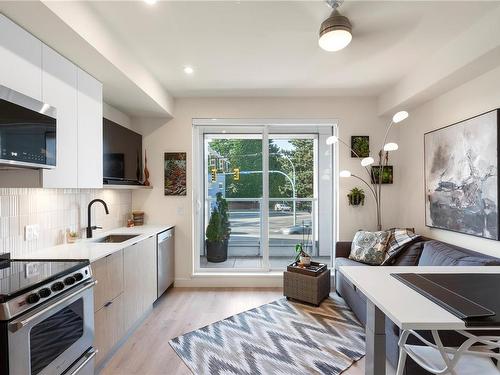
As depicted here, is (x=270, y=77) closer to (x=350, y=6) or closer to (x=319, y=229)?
(x=350, y=6)

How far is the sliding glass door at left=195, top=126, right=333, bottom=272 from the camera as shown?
13.6 feet

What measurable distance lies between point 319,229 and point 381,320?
3.17m

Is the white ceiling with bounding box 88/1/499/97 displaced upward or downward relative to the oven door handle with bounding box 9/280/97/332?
upward

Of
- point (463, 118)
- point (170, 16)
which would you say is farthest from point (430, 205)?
point (170, 16)

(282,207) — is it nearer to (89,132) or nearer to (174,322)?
(174,322)

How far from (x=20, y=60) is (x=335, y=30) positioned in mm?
1984

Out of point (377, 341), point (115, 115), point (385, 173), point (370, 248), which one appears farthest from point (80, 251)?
point (385, 173)

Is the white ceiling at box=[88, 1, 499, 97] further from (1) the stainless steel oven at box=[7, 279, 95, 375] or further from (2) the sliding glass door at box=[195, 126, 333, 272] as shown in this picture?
(1) the stainless steel oven at box=[7, 279, 95, 375]

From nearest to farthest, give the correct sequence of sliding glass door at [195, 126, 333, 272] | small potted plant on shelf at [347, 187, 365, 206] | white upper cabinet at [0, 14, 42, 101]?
1. white upper cabinet at [0, 14, 42, 101]
2. small potted plant on shelf at [347, 187, 365, 206]
3. sliding glass door at [195, 126, 333, 272]

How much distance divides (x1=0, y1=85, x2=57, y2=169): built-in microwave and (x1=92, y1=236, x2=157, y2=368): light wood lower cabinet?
0.80 metres

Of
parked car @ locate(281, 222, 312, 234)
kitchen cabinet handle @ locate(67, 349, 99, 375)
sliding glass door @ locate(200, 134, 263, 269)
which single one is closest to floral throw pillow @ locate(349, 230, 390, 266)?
parked car @ locate(281, 222, 312, 234)

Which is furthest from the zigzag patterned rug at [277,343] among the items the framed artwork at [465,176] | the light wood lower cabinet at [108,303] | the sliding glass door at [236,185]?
the framed artwork at [465,176]

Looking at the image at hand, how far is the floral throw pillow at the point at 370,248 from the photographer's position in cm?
319

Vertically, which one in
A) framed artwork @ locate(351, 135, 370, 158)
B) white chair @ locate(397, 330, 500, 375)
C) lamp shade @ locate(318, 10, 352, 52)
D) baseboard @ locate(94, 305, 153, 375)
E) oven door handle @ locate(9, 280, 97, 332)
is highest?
lamp shade @ locate(318, 10, 352, 52)
